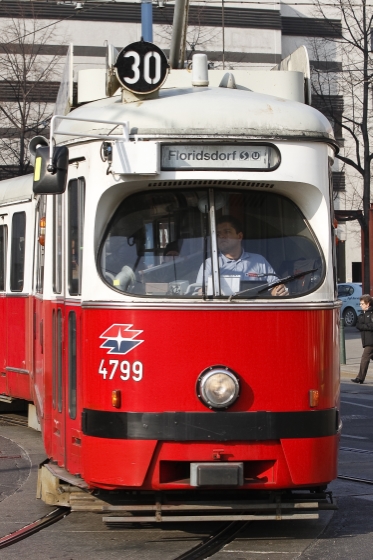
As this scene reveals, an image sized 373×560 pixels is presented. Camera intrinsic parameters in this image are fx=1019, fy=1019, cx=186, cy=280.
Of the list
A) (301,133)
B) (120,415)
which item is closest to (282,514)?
(120,415)

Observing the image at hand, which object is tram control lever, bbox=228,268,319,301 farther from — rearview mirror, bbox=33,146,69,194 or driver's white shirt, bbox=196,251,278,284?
rearview mirror, bbox=33,146,69,194

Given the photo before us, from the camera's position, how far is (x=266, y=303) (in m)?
6.68

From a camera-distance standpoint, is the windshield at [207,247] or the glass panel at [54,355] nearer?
the windshield at [207,247]

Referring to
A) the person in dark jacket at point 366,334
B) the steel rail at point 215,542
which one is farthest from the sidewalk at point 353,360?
the steel rail at point 215,542

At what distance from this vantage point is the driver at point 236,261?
678 centimetres

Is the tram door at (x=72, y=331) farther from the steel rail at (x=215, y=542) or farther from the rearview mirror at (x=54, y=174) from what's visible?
the steel rail at (x=215, y=542)

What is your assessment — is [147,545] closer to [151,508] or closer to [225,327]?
[151,508]

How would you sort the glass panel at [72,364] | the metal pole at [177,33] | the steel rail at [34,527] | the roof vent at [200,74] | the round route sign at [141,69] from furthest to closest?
the metal pole at [177,33] → the roof vent at [200,74] → the steel rail at [34,527] → the glass panel at [72,364] → the round route sign at [141,69]

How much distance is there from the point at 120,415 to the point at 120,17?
127 feet

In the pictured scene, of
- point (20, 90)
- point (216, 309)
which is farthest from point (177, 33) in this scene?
point (20, 90)

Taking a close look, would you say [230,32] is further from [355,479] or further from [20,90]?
[355,479]

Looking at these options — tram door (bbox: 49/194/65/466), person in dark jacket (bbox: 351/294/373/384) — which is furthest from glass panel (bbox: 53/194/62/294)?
person in dark jacket (bbox: 351/294/373/384)

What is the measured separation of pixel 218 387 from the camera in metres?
6.57

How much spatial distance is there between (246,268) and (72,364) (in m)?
1.46
